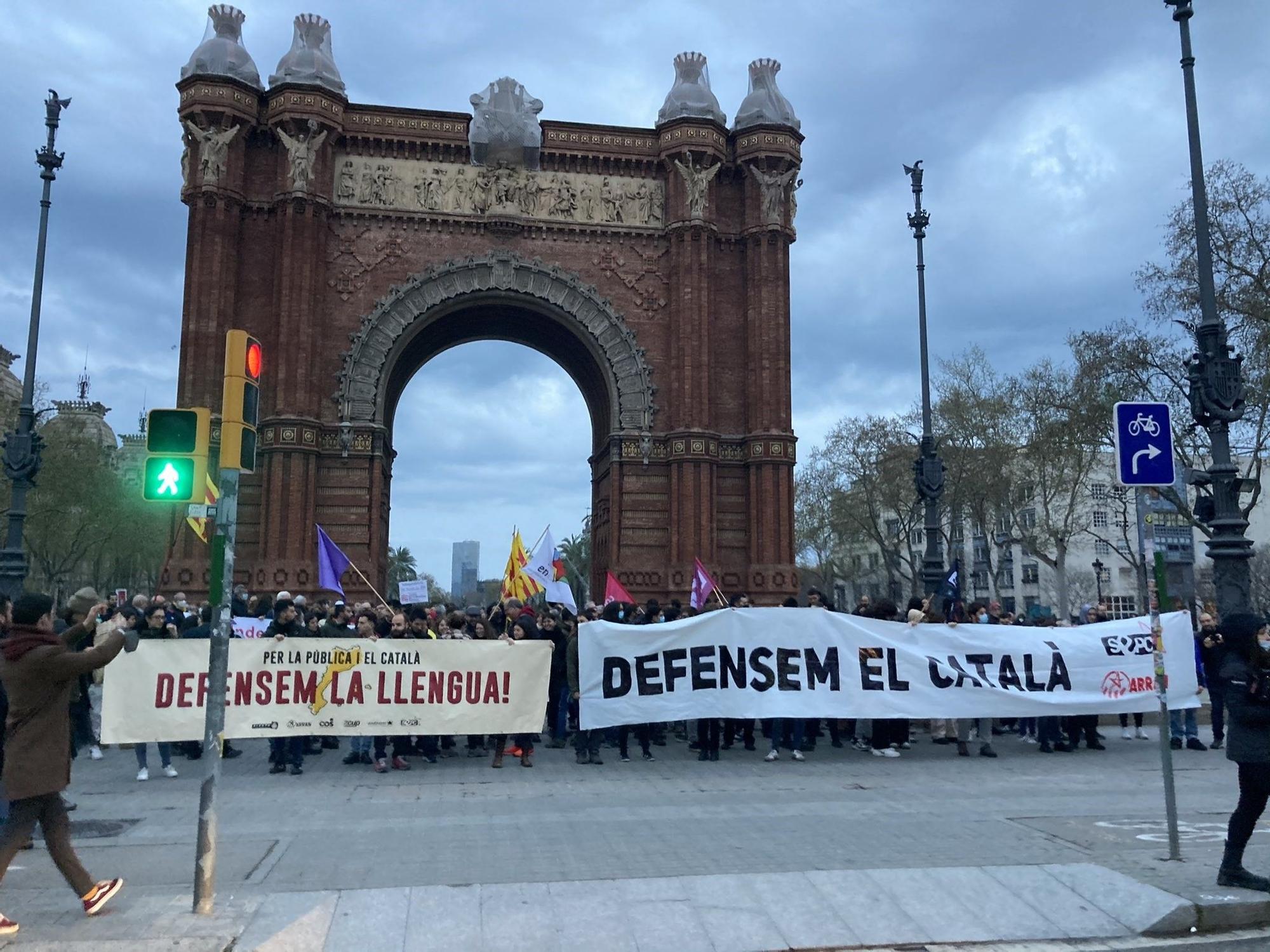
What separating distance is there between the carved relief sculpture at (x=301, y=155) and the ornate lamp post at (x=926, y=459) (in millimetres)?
17012

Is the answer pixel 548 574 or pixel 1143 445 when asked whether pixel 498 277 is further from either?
pixel 1143 445

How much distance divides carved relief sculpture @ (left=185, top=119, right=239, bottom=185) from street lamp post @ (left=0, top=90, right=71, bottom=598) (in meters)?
6.11

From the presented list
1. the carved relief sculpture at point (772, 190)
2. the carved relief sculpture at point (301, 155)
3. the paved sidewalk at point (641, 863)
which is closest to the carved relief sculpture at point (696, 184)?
the carved relief sculpture at point (772, 190)

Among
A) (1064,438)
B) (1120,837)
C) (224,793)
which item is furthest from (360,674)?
(1064,438)

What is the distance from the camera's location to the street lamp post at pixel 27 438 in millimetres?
21062

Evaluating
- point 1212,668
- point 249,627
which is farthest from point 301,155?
point 1212,668

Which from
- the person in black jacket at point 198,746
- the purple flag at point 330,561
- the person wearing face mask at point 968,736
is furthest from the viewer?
the purple flag at point 330,561

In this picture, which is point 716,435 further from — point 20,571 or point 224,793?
point 224,793

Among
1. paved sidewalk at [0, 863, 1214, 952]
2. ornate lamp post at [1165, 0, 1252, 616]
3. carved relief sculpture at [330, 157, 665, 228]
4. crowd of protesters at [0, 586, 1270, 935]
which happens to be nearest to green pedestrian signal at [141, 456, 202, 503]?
crowd of protesters at [0, 586, 1270, 935]

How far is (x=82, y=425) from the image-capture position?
54000 millimetres

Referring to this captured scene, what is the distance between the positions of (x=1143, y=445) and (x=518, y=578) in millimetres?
19326

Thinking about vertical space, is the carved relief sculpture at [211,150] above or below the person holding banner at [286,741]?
above

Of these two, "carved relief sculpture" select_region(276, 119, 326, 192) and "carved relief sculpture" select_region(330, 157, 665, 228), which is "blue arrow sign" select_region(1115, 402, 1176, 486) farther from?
"carved relief sculpture" select_region(276, 119, 326, 192)

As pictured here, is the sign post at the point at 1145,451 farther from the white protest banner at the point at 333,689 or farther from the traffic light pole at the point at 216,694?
the white protest banner at the point at 333,689
